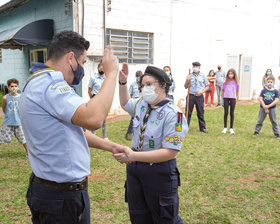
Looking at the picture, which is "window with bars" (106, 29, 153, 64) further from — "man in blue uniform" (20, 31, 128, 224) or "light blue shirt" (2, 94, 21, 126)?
"man in blue uniform" (20, 31, 128, 224)

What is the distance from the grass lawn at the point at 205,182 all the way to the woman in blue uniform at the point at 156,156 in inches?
48.3

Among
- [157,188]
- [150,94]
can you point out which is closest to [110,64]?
[150,94]

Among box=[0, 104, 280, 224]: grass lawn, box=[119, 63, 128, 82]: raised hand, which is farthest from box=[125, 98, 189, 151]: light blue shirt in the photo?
box=[0, 104, 280, 224]: grass lawn

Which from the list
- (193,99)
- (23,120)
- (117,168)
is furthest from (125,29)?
(23,120)

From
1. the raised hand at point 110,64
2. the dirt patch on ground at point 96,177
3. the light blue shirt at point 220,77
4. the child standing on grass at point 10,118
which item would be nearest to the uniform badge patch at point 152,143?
the raised hand at point 110,64

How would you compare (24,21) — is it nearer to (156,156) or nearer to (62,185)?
(156,156)

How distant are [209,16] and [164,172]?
42.6 feet

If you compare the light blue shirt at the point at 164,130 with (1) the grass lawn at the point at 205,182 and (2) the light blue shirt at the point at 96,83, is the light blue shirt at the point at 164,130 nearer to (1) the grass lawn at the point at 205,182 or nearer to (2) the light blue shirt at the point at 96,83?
(1) the grass lawn at the point at 205,182

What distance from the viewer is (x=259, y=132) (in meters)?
8.56

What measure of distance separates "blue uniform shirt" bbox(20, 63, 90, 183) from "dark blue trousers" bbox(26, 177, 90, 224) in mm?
92

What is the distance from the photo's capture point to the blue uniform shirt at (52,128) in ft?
5.16

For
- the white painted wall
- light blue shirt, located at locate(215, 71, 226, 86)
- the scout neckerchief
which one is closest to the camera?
the scout neckerchief

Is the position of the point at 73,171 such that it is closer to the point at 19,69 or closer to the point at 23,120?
the point at 23,120

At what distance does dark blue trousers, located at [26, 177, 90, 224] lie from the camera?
1.75 m
